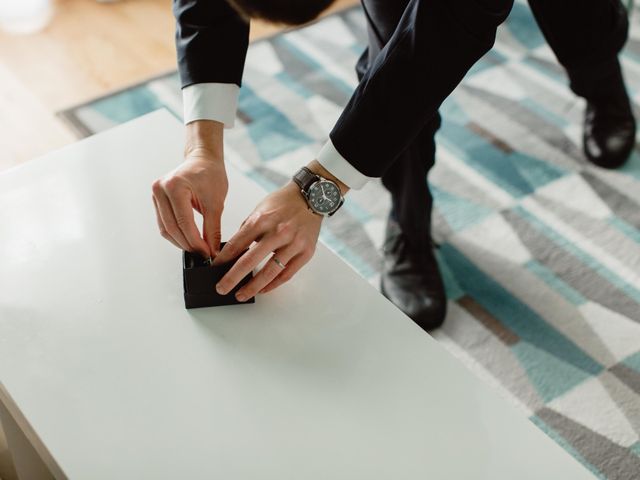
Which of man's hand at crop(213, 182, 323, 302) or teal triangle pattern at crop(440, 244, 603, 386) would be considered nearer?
man's hand at crop(213, 182, 323, 302)

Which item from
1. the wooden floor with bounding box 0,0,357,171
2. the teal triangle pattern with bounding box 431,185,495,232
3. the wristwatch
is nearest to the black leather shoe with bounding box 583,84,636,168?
the teal triangle pattern with bounding box 431,185,495,232

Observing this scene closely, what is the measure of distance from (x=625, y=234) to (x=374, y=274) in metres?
0.54

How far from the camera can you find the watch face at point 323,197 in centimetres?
94

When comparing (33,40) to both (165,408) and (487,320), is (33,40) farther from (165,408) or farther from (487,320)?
(165,408)

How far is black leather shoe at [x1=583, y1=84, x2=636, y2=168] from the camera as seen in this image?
69.2 inches

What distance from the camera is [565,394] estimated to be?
134 cm

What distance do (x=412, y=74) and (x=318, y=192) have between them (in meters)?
0.18

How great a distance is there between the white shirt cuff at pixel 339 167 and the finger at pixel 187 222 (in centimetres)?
17

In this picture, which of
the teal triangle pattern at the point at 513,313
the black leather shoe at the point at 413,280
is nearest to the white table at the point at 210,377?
the black leather shoe at the point at 413,280

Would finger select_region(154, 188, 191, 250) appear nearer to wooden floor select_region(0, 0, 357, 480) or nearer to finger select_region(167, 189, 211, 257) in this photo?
finger select_region(167, 189, 211, 257)

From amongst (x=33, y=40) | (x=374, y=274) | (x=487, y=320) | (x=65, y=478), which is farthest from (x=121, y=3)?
(x=65, y=478)

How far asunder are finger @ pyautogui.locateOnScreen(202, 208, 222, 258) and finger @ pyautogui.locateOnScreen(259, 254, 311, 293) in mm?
79

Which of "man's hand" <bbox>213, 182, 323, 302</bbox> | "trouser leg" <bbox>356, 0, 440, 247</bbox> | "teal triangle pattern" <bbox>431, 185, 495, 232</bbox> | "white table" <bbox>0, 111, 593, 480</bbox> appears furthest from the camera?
"teal triangle pattern" <bbox>431, 185, 495, 232</bbox>

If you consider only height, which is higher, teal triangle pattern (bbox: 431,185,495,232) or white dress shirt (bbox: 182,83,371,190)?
white dress shirt (bbox: 182,83,371,190)
